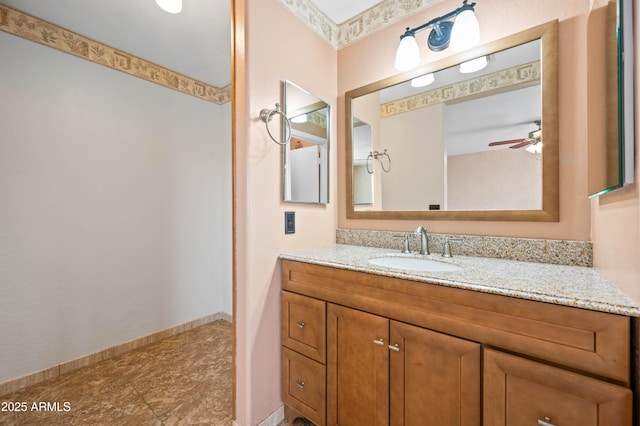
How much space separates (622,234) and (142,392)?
241 cm

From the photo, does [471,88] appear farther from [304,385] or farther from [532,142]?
[304,385]

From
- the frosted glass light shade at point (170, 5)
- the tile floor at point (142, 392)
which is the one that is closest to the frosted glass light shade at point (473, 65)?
the frosted glass light shade at point (170, 5)

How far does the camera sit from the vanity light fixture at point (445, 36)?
1268 millimetres

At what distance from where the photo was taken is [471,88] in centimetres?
137

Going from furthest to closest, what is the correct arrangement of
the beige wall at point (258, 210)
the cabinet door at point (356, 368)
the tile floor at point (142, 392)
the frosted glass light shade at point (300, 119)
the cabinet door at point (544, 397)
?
the frosted glass light shade at point (300, 119), the tile floor at point (142, 392), the beige wall at point (258, 210), the cabinet door at point (356, 368), the cabinet door at point (544, 397)

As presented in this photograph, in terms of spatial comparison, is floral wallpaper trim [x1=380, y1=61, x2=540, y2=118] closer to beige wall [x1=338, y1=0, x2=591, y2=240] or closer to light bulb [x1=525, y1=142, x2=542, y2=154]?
beige wall [x1=338, y1=0, x2=591, y2=240]

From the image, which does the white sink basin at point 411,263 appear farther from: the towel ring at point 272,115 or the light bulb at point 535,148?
the towel ring at point 272,115

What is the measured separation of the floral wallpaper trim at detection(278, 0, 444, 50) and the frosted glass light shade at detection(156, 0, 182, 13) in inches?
24.0

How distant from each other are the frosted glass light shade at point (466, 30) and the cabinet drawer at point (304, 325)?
1.46 metres

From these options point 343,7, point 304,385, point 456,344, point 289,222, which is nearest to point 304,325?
point 304,385

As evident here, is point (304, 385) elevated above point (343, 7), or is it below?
below

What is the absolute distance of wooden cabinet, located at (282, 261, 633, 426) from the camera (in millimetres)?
659

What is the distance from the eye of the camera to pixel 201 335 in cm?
239

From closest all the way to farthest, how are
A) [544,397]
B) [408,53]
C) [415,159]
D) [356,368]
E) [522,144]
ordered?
[544,397], [356,368], [522,144], [408,53], [415,159]
